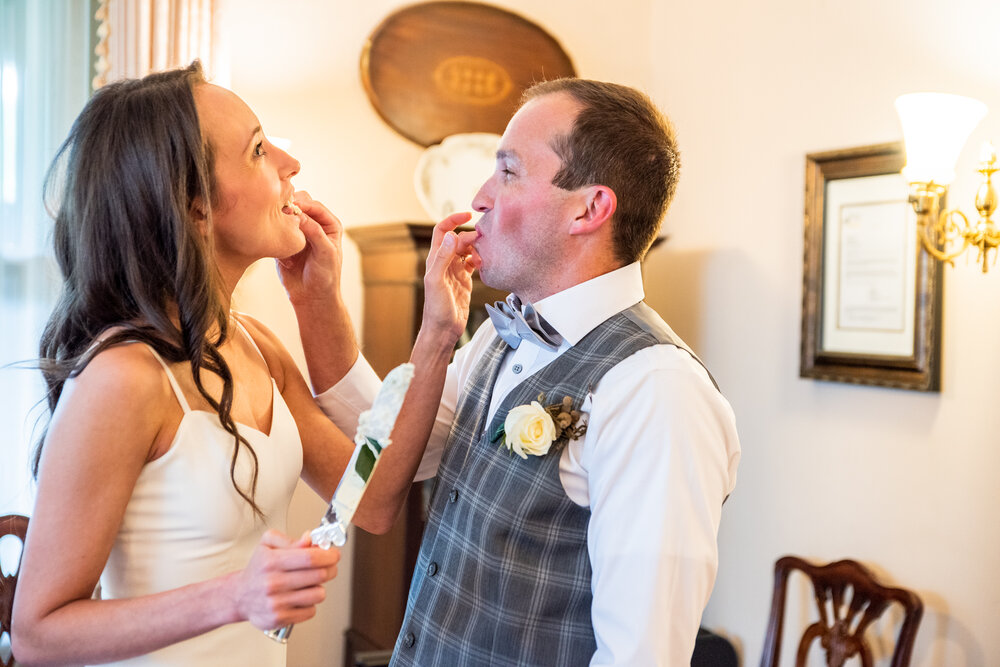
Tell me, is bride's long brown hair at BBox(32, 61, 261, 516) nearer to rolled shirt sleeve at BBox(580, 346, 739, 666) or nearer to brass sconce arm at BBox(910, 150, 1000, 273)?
rolled shirt sleeve at BBox(580, 346, 739, 666)

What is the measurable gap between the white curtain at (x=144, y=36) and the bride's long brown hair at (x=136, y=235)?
5.55 ft

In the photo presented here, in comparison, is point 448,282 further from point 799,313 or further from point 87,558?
point 799,313

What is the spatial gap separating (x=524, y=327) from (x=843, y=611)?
2000mm

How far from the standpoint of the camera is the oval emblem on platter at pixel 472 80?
3729 mm

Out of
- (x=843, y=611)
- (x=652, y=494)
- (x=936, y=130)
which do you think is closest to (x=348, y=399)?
(x=652, y=494)

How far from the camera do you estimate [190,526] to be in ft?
4.63

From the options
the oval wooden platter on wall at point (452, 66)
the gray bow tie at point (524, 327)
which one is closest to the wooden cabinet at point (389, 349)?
the oval wooden platter on wall at point (452, 66)

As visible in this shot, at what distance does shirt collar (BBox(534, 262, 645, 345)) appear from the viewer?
155cm

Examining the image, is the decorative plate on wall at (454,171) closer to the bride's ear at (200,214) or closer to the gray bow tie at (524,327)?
the gray bow tie at (524,327)

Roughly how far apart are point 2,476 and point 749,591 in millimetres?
2506

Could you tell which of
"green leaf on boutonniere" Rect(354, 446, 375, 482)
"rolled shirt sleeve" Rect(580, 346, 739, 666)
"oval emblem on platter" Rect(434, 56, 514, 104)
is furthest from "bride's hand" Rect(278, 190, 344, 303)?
"oval emblem on platter" Rect(434, 56, 514, 104)

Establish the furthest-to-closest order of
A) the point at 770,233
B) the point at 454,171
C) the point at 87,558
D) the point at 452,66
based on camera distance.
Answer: the point at 452,66, the point at 454,171, the point at 770,233, the point at 87,558

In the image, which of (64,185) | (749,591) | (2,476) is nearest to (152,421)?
(64,185)

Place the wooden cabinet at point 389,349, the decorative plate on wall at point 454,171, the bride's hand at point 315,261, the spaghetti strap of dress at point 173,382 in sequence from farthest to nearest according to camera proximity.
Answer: the decorative plate on wall at point 454,171
the wooden cabinet at point 389,349
the bride's hand at point 315,261
the spaghetti strap of dress at point 173,382
